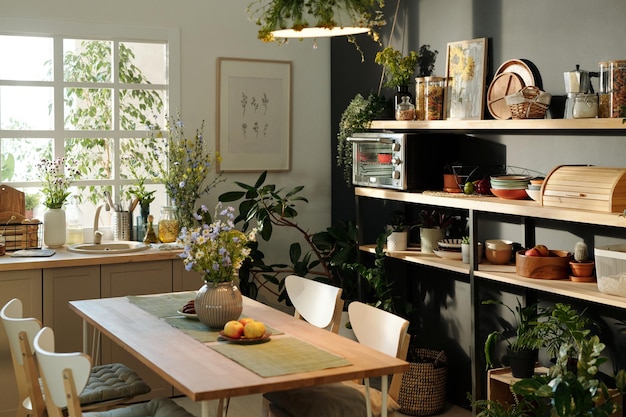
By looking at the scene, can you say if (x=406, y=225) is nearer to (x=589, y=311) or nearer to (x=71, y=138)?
(x=589, y=311)

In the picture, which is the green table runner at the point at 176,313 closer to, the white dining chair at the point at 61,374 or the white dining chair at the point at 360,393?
the white dining chair at the point at 360,393

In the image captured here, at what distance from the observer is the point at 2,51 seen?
542cm

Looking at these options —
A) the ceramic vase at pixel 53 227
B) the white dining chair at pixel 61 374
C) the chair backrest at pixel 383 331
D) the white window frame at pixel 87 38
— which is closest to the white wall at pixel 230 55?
the white window frame at pixel 87 38

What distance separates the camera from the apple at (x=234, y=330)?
11.4 feet

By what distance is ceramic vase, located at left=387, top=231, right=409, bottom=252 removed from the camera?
209 inches

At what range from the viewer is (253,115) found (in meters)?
6.16

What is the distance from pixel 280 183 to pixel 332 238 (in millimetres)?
660

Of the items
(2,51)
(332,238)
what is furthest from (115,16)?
(332,238)

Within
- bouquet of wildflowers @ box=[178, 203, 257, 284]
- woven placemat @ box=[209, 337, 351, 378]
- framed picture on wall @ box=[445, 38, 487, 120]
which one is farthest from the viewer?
framed picture on wall @ box=[445, 38, 487, 120]

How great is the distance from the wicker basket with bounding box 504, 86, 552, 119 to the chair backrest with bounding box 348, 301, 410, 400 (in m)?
1.34

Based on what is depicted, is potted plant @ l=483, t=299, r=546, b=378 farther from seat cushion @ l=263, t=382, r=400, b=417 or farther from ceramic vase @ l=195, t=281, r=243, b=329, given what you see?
ceramic vase @ l=195, t=281, r=243, b=329

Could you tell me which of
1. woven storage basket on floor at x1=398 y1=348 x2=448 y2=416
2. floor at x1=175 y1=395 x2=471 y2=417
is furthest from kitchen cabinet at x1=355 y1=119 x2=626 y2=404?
floor at x1=175 y1=395 x2=471 y2=417

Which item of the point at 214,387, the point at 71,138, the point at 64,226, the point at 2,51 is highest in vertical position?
the point at 2,51

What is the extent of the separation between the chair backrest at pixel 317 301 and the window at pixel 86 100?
1843 millimetres
